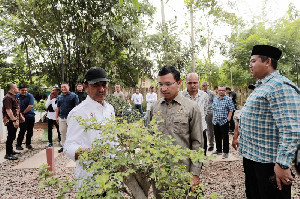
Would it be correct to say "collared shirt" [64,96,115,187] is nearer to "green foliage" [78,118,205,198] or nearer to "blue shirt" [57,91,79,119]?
"green foliage" [78,118,205,198]

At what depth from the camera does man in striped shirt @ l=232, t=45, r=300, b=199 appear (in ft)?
5.56

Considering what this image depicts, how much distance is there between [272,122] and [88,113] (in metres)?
1.58

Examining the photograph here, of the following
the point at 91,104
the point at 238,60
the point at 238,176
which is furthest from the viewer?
the point at 238,60

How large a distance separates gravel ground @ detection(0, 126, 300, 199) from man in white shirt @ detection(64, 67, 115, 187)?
80.2 inches

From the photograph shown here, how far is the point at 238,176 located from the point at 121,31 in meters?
8.47

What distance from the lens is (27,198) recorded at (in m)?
3.73

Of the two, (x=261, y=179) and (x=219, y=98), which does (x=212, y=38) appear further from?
(x=261, y=179)

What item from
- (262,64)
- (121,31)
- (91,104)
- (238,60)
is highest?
(121,31)

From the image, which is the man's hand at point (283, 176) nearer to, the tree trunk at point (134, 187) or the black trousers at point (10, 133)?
the tree trunk at point (134, 187)

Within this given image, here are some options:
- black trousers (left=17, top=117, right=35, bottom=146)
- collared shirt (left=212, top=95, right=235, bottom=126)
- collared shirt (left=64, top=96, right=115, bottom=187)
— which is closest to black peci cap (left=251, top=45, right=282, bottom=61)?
collared shirt (left=64, top=96, right=115, bottom=187)

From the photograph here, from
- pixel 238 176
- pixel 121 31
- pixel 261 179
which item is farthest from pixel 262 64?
pixel 121 31

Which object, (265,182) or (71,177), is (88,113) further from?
(71,177)

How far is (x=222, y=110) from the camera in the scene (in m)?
5.34

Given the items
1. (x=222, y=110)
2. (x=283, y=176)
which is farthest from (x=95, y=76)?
(x=222, y=110)
